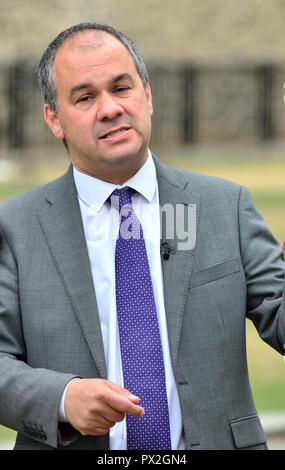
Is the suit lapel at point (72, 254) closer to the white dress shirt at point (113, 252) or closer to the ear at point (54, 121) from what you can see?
the white dress shirt at point (113, 252)

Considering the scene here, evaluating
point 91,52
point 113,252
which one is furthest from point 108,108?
point 113,252

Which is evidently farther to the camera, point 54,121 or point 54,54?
point 54,121

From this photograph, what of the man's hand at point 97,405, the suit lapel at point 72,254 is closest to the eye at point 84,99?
the suit lapel at point 72,254

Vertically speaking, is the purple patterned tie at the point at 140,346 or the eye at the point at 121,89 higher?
the eye at the point at 121,89

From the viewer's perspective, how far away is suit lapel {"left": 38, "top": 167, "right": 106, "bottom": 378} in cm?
304

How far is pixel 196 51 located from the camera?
26781 mm

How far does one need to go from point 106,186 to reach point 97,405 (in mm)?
840

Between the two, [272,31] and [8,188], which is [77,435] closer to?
[8,188]

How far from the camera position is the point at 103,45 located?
315 centimetres

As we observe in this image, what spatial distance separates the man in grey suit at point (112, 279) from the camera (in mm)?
3018

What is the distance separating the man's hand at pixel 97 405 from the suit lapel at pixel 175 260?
1.20 feet

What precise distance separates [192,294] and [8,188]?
45.5 ft

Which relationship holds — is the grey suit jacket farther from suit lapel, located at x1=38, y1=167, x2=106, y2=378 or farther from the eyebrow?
the eyebrow

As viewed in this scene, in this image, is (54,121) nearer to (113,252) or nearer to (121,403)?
(113,252)
